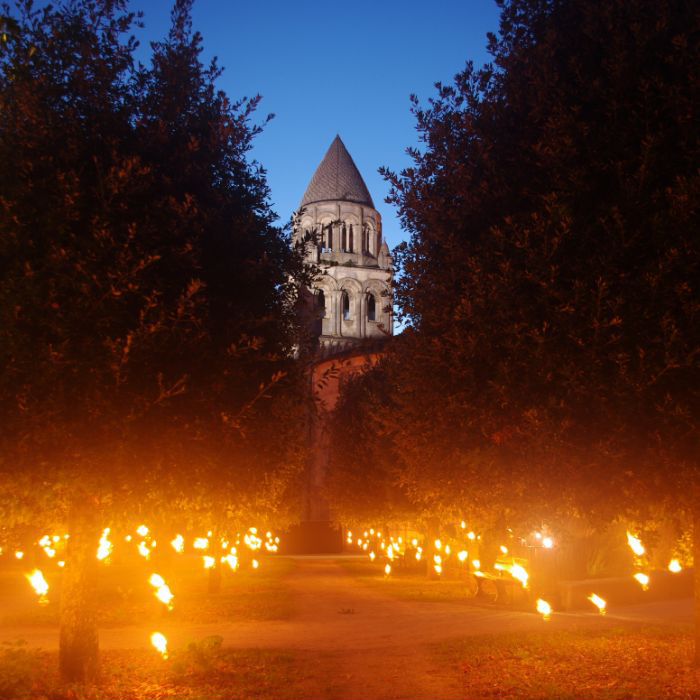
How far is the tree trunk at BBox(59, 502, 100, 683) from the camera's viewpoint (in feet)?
38.4

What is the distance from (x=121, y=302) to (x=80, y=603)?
4.52 meters

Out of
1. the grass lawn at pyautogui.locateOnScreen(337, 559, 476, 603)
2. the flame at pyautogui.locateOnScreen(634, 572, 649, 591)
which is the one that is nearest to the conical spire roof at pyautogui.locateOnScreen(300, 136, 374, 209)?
the grass lawn at pyautogui.locateOnScreen(337, 559, 476, 603)

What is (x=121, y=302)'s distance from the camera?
11.0 m

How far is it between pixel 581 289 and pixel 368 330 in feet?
283

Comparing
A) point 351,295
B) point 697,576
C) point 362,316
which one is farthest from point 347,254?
point 697,576

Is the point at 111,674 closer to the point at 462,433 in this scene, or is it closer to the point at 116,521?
the point at 116,521

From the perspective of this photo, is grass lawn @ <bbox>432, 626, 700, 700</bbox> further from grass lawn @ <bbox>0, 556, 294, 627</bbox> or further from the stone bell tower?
the stone bell tower

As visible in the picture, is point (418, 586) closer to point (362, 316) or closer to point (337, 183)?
point (362, 316)

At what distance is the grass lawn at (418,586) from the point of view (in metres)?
29.0

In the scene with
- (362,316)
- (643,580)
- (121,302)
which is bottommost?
(643,580)

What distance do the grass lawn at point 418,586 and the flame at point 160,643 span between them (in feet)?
41.1

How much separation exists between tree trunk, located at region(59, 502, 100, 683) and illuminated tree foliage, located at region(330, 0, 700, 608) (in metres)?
5.34

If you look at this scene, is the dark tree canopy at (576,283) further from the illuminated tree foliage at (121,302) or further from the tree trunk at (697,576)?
the illuminated tree foliage at (121,302)

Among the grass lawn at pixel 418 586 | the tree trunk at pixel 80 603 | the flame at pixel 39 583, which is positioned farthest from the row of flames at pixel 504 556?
the flame at pixel 39 583
